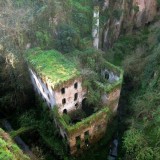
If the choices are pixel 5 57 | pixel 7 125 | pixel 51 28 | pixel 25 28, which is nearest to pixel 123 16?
pixel 51 28

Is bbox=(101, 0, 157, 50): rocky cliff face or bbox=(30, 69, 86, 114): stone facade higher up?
bbox=(101, 0, 157, 50): rocky cliff face

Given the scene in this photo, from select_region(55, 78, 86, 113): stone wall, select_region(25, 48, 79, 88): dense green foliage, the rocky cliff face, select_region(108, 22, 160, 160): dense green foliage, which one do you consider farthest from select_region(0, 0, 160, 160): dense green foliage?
the rocky cliff face

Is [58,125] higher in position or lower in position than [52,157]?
higher

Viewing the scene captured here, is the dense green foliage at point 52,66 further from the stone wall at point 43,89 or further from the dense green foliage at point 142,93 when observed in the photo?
the dense green foliage at point 142,93

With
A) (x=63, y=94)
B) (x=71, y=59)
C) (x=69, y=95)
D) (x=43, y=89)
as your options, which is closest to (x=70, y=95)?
(x=69, y=95)

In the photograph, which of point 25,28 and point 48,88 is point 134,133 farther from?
point 25,28

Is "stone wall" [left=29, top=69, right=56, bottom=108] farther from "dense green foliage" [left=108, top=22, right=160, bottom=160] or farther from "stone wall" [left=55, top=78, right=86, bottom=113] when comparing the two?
"dense green foliage" [left=108, top=22, right=160, bottom=160]
